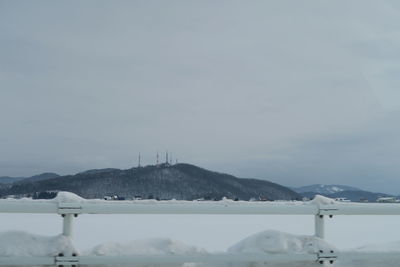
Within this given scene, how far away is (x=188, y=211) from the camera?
4266mm

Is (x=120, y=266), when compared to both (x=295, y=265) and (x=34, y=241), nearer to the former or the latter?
(x=34, y=241)

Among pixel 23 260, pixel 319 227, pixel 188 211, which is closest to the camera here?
pixel 23 260

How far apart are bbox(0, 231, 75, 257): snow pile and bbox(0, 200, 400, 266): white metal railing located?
70 millimetres

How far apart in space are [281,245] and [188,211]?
1.01 meters

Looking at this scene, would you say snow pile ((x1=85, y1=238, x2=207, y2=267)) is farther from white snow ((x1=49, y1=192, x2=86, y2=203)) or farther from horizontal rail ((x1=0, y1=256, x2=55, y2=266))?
white snow ((x1=49, y1=192, x2=86, y2=203))

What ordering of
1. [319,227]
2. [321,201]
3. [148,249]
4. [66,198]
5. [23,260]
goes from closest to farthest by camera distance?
[23,260] < [66,198] < [148,249] < [321,201] < [319,227]

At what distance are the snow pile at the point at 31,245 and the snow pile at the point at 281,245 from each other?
1640 mm

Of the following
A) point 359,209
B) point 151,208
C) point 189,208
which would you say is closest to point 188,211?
point 189,208

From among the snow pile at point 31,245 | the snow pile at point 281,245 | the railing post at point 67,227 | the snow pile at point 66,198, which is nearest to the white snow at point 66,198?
the snow pile at point 66,198

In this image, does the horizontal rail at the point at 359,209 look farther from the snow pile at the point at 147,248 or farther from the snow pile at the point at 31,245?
the snow pile at the point at 31,245

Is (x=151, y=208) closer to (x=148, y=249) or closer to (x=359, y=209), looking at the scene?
(x=148, y=249)

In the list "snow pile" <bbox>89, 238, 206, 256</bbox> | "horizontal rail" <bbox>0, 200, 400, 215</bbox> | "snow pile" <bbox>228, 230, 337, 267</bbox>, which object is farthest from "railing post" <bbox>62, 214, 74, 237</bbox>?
"snow pile" <bbox>228, 230, 337, 267</bbox>

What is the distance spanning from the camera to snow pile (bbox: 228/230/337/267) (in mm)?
4516

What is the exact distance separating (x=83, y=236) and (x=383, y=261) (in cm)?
558
